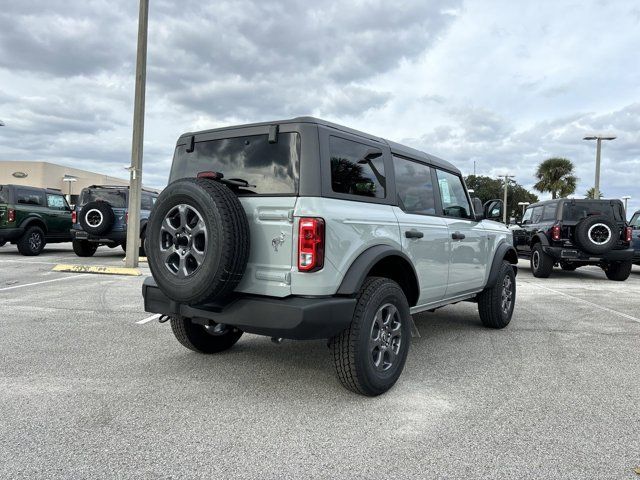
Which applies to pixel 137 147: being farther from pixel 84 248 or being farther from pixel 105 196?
pixel 84 248

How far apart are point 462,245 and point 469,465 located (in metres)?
2.69

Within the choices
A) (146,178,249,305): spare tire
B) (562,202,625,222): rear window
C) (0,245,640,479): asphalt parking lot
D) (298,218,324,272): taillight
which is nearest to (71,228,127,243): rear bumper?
(0,245,640,479): asphalt parking lot

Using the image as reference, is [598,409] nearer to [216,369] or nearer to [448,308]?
[216,369]

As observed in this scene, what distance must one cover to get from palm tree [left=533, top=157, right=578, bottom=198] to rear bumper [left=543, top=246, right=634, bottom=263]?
33918 mm

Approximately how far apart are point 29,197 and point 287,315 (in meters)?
13.3

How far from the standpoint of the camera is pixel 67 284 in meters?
8.45

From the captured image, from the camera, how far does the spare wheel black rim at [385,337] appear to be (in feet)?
11.4

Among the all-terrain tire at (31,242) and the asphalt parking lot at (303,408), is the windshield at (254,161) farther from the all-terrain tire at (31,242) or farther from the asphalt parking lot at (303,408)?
the all-terrain tire at (31,242)

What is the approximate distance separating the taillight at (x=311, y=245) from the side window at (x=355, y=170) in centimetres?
37

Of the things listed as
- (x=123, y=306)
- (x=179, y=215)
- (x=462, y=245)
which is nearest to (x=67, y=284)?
(x=123, y=306)

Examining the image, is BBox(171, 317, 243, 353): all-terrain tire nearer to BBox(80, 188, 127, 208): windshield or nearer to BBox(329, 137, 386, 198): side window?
BBox(329, 137, 386, 198): side window

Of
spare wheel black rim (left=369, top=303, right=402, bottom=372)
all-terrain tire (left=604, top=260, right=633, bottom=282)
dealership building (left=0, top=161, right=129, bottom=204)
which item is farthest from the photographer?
dealership building (left=0, top=161, right=129, bottom=204)

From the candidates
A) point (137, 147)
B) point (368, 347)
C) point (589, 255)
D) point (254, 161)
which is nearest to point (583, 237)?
point (589, 255)

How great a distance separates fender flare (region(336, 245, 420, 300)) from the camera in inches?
126
